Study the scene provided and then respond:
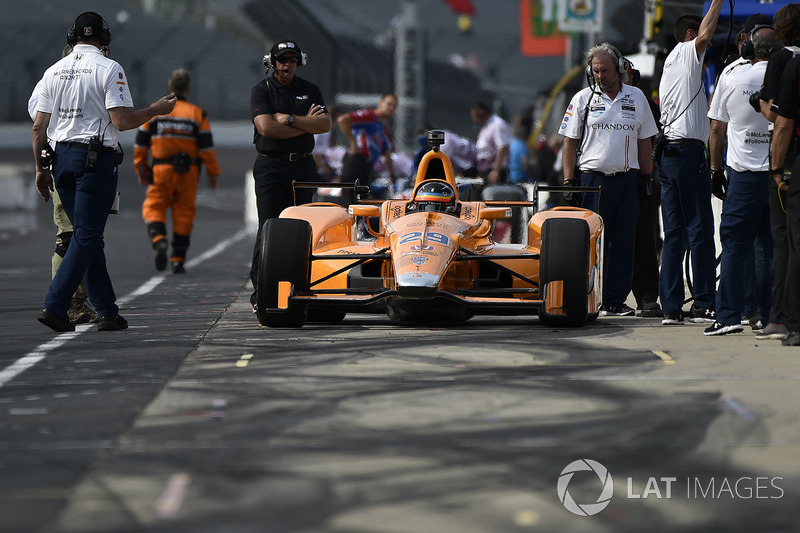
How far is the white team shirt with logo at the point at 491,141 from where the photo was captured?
55.7ft

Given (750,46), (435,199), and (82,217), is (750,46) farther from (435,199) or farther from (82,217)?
(82,217)

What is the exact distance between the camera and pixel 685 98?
8.88 metres

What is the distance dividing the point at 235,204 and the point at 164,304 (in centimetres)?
2162

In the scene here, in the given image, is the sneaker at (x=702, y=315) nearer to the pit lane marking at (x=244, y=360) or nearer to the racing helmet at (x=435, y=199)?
the racing helmet at (x=435, y=199)

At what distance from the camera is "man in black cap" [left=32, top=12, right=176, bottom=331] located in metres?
8.20

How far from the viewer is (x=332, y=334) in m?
8.02

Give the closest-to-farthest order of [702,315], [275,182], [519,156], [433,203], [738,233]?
[738,233] < [433,203] < [702,315] < [275,182] < [519,156]

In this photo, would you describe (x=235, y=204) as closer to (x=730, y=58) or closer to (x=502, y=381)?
(x=730, y=58)

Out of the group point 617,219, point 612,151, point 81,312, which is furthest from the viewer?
point 617,219

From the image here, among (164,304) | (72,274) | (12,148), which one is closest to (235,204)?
(12,148)

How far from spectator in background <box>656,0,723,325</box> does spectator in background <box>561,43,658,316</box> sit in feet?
0.97

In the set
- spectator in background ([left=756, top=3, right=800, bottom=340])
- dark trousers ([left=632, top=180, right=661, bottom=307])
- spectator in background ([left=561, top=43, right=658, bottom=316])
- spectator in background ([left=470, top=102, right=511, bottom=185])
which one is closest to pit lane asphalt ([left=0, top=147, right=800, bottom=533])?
spectator in background ([left=756, top=3, right=800, bottom=340])

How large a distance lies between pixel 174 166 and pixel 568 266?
21.4 ft

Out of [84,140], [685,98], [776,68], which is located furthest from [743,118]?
[84,140]
